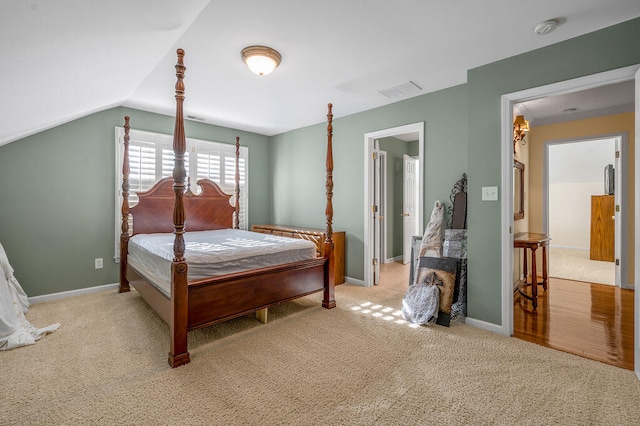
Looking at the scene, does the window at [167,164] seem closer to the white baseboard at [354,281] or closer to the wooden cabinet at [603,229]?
the white baseboard at [354,281]

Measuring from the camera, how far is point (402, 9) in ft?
6.72

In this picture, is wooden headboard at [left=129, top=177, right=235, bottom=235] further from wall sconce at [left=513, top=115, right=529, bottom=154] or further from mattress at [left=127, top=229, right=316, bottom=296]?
wall sconce at [left=513, top=115, right=529, bottom=154]

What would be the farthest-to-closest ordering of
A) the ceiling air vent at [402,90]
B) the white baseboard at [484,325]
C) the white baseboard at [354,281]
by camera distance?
the white baseboard at [354,281], the ceiling air vent at [402,90], the white baseboard at [484,325]

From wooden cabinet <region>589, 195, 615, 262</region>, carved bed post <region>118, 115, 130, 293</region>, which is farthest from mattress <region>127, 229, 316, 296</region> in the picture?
wooden cabinet <region>589, 195, 615, 262</region>

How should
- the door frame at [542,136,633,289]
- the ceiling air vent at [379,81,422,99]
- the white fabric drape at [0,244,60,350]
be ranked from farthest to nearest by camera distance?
the door frame at [542,136,633,289] < the ceiling air vent at [379,81,422,99] < the white fabric drape at [0,244,60,350]

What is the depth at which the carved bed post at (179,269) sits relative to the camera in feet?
7.23

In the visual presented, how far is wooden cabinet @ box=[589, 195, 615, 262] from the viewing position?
5.86 m

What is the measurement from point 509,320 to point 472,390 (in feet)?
3.80

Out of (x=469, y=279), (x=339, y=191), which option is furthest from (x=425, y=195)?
(x=339, y=191)

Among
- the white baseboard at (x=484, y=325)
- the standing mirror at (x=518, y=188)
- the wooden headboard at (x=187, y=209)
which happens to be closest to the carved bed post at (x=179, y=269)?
the wooden headboard at (x=187, y=209)

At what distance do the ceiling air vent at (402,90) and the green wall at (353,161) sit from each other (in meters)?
0.17

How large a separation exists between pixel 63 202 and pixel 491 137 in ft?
16.5

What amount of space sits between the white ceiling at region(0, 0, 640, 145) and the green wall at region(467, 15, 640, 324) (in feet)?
0.41

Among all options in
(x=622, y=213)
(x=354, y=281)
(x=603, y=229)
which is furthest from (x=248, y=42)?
(x=603, y=229)
